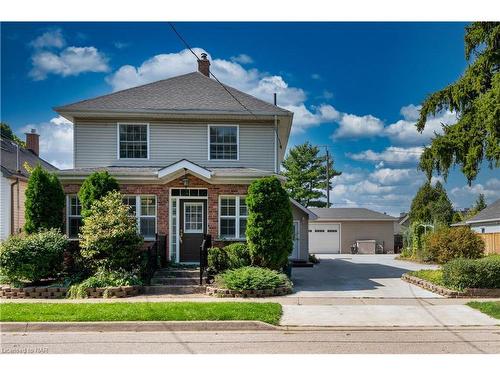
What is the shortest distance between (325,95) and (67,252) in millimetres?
9283

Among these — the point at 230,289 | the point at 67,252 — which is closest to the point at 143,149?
the point at 67,252

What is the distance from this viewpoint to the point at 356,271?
18.7 m

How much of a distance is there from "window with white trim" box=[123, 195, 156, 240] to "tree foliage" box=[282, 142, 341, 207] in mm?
31419

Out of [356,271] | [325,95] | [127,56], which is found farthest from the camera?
[356,271]

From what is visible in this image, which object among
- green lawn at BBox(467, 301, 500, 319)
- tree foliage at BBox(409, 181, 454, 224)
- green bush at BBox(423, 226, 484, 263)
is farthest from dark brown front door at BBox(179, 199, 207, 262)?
tree foliage at BBox(409, 181, 454, 224)

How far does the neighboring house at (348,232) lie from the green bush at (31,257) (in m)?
23.8

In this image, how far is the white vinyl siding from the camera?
670 inches

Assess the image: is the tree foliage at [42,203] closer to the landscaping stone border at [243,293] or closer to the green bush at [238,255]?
the green bush at [238,255]

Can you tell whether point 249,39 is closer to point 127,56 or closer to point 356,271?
point 127,56

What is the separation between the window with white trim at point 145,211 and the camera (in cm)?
1538

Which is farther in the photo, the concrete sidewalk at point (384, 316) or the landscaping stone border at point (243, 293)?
the landscaping stone border at point (243, 293)

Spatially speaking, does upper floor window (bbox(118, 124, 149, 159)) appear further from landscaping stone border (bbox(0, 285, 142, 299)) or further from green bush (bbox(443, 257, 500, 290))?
green bush (bbox(443, 257, 500, 290))

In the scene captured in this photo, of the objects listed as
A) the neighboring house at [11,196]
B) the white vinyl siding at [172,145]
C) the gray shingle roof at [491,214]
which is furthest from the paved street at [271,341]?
the gray shingle roof at [491,214]

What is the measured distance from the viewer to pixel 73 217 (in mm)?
15273
